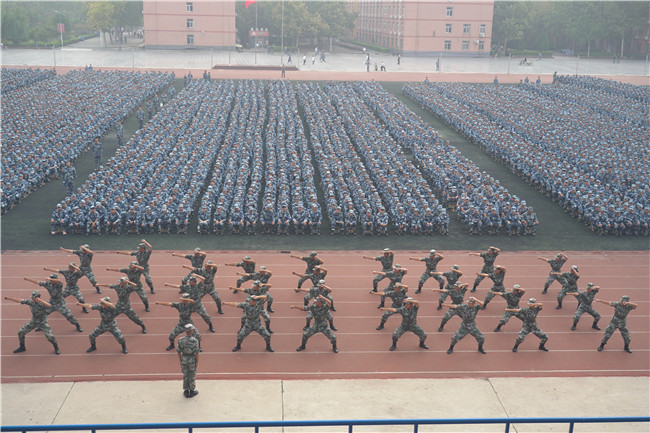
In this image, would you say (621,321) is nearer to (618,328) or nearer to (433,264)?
(618,328)

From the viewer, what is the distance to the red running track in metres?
12.1

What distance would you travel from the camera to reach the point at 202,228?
19969 mm

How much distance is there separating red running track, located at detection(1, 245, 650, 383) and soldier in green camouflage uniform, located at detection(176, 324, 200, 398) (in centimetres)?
82

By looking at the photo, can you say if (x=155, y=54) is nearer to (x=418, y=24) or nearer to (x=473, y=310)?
(x=418, y=24)

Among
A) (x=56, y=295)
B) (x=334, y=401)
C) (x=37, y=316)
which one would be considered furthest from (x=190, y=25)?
(x=334, y=401)

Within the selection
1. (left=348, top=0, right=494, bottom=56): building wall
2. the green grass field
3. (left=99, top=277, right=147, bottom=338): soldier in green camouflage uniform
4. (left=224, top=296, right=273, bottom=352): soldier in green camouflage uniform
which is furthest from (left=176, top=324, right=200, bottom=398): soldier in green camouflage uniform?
(left=348, top=0, right=494, bottom=56): building wall

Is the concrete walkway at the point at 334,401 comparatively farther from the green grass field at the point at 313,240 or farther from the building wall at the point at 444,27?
the building wall at the point at 444,27

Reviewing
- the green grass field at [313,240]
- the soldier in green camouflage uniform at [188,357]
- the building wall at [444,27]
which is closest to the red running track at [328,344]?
the soldier in green camouflage uniform at [188,357]

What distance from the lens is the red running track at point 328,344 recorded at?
12141 mm

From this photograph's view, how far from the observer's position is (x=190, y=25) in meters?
80.9

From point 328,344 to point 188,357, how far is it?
355cm

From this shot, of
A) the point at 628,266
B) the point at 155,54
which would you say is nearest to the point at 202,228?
the point at 628,266

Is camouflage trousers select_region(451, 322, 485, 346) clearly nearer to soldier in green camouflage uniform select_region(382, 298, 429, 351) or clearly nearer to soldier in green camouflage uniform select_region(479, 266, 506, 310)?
soldier in green camouflage uniform select_region(382, 298, 429, 351)

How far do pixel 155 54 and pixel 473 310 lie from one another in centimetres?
7149
